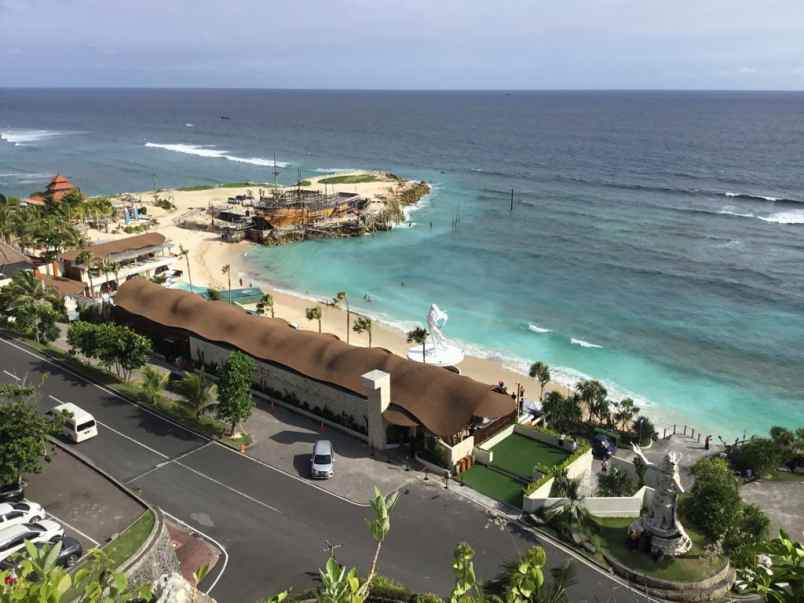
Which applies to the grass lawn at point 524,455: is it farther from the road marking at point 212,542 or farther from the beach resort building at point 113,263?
the beach resort building at point 113,263

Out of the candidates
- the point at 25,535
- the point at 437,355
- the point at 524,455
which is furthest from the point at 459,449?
the point at 25,535

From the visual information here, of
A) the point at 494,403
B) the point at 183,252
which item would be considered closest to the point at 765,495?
the point at 494,403

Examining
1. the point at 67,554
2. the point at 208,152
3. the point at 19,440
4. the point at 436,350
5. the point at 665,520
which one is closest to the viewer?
the point at 67,554

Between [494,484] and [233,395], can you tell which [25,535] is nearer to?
[233,395]

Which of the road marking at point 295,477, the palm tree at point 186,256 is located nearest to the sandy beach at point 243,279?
the palm tree at point 186,256

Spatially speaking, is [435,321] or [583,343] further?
[583,343]

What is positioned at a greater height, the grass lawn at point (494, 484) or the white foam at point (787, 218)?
the white foam at point (787, 218)
